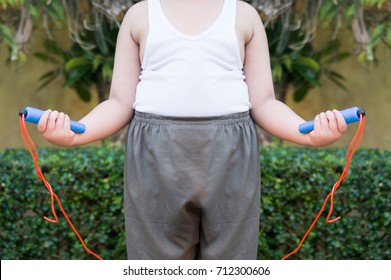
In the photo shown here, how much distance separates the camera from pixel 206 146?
2191mm

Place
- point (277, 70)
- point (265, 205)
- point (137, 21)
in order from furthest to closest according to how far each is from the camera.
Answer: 1. point (277, 70)
2. point (265, 205)
3. point (137, 21)

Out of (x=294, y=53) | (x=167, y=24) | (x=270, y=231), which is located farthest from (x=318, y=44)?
(x=167, y=24)

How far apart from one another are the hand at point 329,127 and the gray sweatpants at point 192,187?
0.22 m

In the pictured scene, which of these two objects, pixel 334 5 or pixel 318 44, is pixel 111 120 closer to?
pixel 334 5

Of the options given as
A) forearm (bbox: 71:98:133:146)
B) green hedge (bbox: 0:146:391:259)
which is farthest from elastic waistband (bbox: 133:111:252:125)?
green hedge (bbox: 0:146:391:259)

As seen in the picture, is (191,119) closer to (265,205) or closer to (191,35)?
(191,35)

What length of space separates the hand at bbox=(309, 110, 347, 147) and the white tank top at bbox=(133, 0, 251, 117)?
9.8 inches

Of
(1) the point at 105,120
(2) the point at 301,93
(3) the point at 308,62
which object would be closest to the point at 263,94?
(1) the point at 105,120

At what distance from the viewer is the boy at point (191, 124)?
2.20 m

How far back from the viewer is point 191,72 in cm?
221

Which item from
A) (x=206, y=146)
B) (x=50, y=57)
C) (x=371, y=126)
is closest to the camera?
(x=206, y=146)

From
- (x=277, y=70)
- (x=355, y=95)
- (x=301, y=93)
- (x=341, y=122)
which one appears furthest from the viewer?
(x=355, y=95)

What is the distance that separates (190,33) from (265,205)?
2.52m

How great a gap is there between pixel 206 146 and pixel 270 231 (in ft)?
8.70
